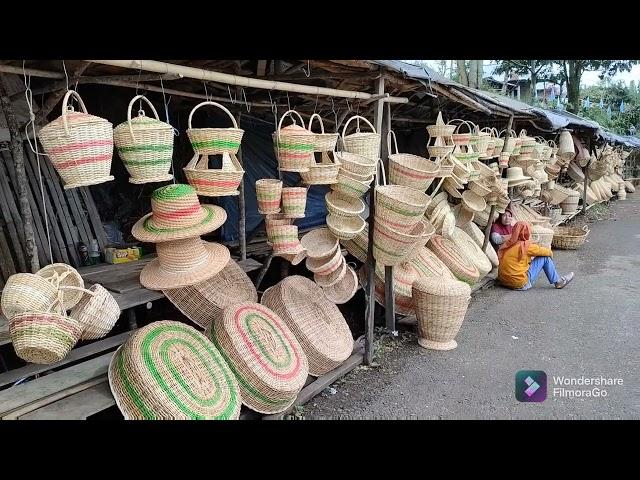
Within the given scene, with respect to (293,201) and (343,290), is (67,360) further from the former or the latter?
(343,290)

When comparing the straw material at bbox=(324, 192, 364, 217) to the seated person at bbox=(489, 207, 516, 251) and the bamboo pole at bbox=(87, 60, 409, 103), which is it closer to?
the bamboo pole at bbox=(87, 60, 409, 103)

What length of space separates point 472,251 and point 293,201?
3.75 metres

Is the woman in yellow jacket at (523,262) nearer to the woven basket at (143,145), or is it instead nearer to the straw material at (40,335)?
the woven basket at (143,145)

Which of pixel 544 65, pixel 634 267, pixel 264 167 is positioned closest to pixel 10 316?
pixel 264 167

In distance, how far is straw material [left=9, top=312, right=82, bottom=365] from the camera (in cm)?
215

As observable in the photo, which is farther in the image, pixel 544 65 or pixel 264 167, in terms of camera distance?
pixel 544 65

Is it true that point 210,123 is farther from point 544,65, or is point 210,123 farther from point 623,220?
point 544,65

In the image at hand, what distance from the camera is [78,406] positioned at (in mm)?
2531

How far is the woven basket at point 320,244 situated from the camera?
4.07 meters

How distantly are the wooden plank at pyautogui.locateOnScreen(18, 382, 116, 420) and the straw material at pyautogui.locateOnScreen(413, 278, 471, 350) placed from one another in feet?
9.20

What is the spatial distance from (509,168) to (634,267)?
2543 mm

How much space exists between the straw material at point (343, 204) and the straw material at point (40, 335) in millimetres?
2177

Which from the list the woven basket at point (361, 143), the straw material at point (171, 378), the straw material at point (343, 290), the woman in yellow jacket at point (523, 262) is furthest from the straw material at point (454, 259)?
the straw material at point (171, 378)

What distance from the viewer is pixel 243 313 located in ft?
11.2
